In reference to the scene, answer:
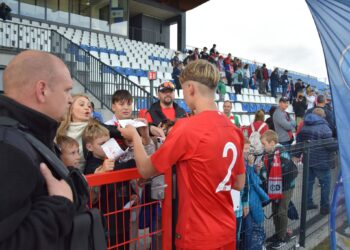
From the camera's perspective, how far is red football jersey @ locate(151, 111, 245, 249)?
1.93m

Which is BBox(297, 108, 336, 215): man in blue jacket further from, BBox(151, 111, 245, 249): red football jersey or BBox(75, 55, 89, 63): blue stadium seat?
BBox(75, 55, 89, 63): blue stadium seat

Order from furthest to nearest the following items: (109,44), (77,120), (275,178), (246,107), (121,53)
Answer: (109,44)
(246,107)
(121,53)
(275,178)
(77,120)

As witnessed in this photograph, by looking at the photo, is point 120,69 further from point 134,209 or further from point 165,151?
point 165,151

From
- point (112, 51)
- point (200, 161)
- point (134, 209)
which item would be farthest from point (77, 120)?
point (112, 51)

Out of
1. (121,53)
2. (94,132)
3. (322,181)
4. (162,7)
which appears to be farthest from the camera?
(162,7)

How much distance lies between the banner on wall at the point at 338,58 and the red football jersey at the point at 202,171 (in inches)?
28.6

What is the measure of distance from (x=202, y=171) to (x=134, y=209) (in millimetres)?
518

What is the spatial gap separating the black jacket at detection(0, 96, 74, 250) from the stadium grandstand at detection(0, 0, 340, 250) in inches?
121

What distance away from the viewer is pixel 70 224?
3.81 ft

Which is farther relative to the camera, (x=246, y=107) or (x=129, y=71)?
(x=246, y=107)

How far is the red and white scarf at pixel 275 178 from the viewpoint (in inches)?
137

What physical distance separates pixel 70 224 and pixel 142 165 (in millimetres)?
797

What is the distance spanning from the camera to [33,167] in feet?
3.46

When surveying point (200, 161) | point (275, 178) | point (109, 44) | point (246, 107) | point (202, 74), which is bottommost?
point (275, 178)
